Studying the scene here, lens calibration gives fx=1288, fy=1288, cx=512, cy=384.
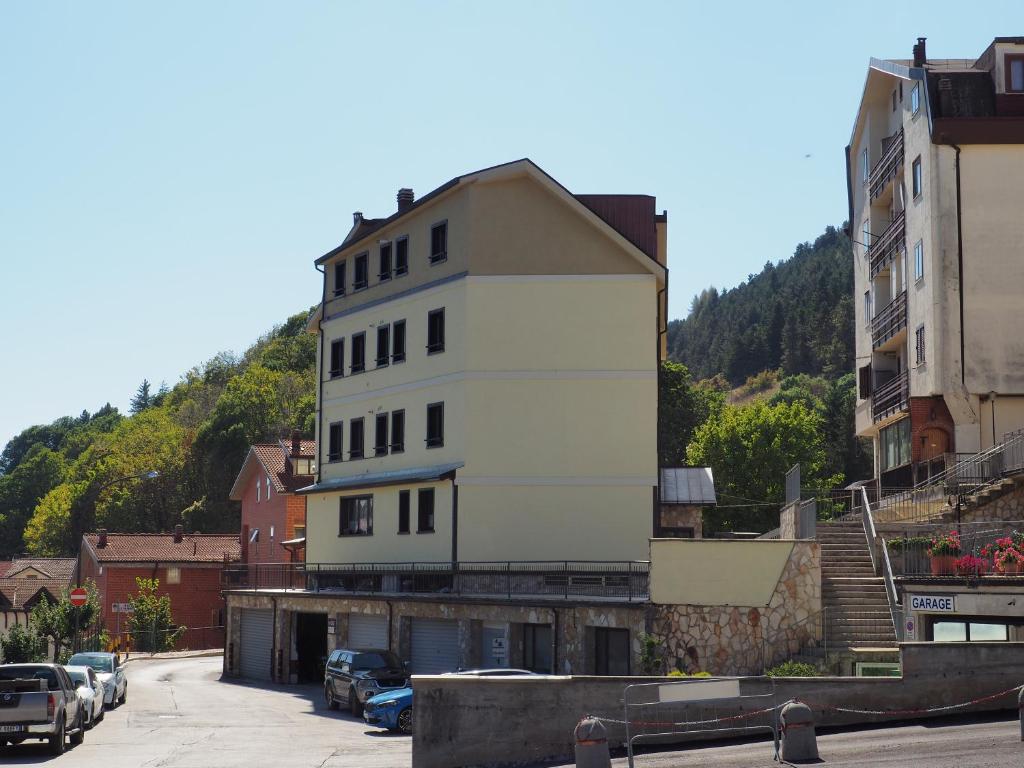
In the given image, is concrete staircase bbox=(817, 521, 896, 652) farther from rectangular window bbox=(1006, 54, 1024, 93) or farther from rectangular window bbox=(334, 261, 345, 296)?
rectangular window bbox=(334, 261, 345, 296)

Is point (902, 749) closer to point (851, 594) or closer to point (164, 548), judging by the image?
point (851, 594)

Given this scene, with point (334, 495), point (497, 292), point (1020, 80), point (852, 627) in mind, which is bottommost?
point (852, 627)

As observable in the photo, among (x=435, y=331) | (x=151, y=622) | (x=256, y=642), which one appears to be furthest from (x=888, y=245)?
(x=151, y=622)

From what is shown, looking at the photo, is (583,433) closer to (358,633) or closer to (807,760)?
(358,633)

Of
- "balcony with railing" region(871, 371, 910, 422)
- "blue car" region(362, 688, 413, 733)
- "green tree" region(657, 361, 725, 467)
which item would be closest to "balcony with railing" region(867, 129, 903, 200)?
"balcony with railing" region(871, 371, 910, 422)

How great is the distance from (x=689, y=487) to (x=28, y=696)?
25295 mm

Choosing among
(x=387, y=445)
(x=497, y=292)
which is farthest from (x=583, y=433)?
(x=387, y=445)

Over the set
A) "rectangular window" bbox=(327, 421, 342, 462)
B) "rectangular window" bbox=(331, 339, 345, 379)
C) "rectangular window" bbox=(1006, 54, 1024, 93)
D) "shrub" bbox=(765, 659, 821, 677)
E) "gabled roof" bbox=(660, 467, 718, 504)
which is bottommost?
"shrub" bbox=(765, 659, 821, 677)

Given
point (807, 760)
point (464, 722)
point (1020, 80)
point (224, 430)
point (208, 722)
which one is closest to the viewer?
point (807, 760)

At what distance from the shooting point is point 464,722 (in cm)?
2127

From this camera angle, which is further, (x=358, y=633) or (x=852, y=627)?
(x=358, y=633)

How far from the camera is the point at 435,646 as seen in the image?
3834cm

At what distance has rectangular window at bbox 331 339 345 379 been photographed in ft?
160

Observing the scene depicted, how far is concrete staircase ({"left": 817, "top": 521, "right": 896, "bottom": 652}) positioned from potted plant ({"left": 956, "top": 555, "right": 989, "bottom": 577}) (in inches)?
99.4
